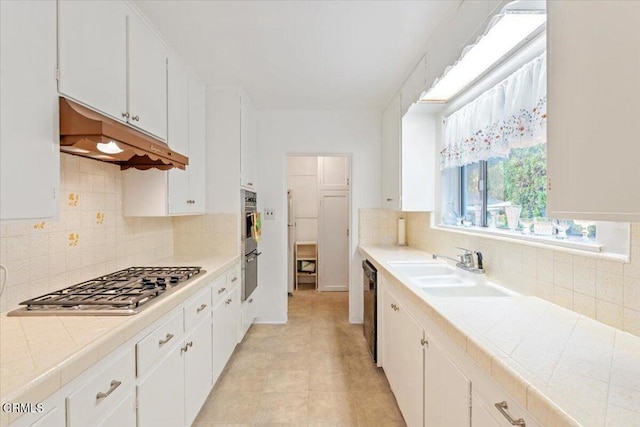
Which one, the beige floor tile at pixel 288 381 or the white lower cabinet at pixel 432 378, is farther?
the beige floor tile at pixel 288 381

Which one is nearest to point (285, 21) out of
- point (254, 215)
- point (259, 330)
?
point (254, 215)

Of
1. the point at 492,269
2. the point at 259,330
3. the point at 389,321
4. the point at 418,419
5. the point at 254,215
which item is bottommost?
the point at 259,330

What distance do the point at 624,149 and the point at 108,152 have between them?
2.04 m

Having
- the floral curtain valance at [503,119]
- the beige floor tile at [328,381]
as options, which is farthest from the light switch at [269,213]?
the floral curtain valance at [503,119]

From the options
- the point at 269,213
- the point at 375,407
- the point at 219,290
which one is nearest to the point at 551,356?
the point at 375,407

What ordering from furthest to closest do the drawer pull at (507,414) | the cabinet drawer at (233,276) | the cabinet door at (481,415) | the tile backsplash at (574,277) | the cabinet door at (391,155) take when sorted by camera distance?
the cabinet door at (391,155) → the cabinet drawer at (233,276) → the tile backsplash at (574,277) → the cabinet door at (481,415) → the drawer pull at (507,414)

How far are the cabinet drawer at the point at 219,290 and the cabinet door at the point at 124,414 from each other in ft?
3.18

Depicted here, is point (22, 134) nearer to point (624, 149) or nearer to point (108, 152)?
point (108, 152)

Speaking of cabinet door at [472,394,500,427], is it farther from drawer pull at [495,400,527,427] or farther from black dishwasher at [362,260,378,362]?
black dishwasher at [362,260,378,362]

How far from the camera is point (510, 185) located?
6.39ft

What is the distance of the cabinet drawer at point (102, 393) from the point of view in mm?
951

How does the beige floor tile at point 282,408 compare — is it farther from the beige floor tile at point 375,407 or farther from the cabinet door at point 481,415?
the cabinet door at point 481,415

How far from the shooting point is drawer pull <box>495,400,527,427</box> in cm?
79

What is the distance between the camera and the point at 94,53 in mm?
1461
